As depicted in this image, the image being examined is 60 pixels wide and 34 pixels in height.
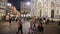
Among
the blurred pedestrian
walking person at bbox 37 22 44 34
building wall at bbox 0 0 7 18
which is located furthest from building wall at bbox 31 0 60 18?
building wall at bbox 0 0 7 18

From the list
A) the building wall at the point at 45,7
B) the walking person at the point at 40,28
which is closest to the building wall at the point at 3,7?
the building wall at the point at 45,7

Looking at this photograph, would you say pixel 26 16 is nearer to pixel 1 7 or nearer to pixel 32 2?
pixel 32 2

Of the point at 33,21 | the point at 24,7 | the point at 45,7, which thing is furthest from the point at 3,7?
the point at 45,7

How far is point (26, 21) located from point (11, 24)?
0.35 m

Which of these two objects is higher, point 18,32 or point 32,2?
point 32,2

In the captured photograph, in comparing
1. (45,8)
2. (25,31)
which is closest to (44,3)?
(45,8)

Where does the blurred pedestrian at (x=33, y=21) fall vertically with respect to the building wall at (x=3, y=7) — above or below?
below

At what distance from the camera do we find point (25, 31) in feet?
12.9

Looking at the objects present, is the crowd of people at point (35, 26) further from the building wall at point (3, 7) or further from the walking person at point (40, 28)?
the building wall at point (3, 7)

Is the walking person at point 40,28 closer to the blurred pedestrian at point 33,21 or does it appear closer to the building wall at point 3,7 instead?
the blurred pedestrian at point 33,21

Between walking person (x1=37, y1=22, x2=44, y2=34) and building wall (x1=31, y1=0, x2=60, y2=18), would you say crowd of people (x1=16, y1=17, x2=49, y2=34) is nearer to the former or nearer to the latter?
walking person (x1=37, y1=22, x2=44, y2=34)

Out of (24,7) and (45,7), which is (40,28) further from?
(24,7)

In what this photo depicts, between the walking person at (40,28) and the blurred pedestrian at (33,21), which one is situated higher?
the blurred pedestrian at (33,21)

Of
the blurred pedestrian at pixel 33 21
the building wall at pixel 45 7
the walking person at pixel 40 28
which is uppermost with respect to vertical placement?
the building wall at pixel 45 7
